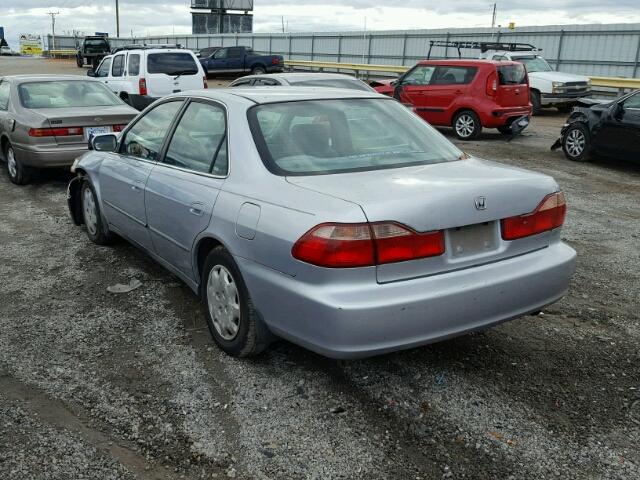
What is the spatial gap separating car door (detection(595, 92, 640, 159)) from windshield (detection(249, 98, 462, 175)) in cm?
733

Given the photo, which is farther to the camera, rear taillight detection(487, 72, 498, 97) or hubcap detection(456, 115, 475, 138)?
hubcap detection(456, 115, 475, 138)

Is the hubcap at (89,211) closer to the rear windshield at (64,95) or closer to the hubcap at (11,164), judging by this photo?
the rear windshield at (64,95)

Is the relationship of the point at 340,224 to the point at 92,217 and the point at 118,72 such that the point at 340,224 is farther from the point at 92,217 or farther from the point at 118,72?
the point at 118,72

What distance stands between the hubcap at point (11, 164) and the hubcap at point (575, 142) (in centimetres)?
913

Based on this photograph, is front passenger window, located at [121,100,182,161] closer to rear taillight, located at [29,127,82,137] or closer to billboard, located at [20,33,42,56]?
rear taillight, located at [29,127,82,137]

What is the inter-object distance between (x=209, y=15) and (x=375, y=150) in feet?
218

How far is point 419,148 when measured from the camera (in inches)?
156

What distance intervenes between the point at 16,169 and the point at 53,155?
1002 mm

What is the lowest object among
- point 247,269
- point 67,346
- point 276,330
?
point 67,346

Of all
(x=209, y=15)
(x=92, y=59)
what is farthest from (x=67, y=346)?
(x=209, y=15)

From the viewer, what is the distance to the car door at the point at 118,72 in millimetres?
15891

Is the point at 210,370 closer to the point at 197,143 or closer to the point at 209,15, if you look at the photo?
the point at 197,143

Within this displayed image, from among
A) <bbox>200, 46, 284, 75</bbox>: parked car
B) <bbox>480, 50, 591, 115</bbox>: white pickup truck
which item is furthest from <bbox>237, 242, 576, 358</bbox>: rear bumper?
<bbox>200, 46, 284, 75</bbox>: parked car

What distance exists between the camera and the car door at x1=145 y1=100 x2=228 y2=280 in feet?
12.4
